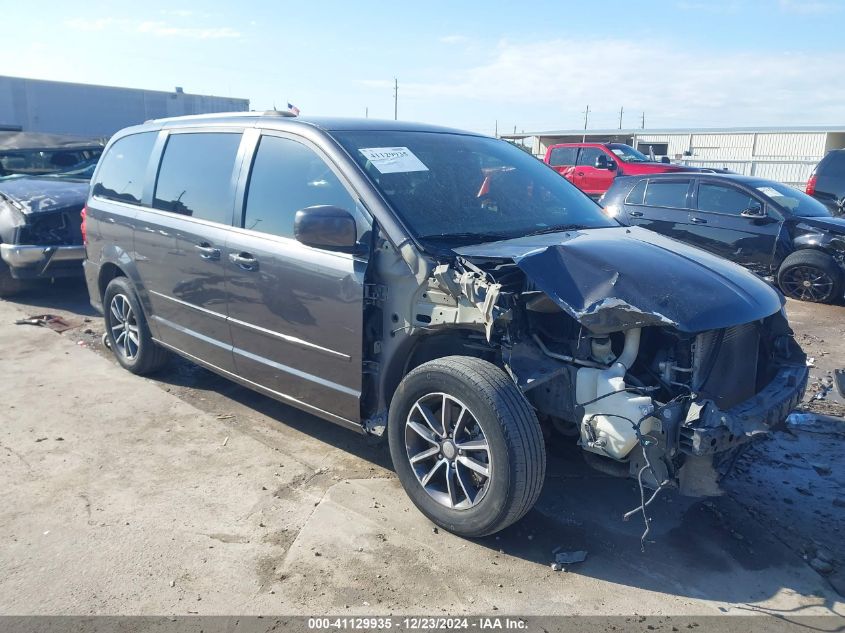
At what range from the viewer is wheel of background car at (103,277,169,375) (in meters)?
5.32

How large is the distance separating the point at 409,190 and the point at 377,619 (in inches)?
82.8

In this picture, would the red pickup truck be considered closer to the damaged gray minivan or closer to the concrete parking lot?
the concrete parking lot

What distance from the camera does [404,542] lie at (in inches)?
128

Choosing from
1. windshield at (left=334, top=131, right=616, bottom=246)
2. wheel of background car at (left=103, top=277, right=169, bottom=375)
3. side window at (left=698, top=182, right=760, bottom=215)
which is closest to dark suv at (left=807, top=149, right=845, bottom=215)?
side window at (left=698, top=182, right=760, bottom=215)

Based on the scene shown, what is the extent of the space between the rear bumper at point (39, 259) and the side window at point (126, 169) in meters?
2.44

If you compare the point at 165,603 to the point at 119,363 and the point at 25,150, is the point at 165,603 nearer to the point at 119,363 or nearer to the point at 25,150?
the point at 119,363

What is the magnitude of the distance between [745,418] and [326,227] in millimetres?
→ 2138

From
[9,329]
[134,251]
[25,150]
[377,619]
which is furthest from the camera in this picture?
[25,150]

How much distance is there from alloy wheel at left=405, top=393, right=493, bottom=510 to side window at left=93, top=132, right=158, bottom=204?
3107 mm

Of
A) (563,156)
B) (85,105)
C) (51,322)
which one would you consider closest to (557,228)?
(51,322)

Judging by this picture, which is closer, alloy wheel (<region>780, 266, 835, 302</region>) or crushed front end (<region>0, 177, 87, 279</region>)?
crushed front end (<region>0, 177, 87, 279</region>)

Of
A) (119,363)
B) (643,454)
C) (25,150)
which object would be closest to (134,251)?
(119,363)

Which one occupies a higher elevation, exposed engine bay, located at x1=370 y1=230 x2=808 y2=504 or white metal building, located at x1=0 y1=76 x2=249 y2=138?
white metal building, located at x1=0 y1=76 x2=249 y2=138

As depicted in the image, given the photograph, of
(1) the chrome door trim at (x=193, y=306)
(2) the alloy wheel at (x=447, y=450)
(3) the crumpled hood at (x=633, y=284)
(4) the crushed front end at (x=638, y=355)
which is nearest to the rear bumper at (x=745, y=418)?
(4) the crushed front end at (x=638, y=355)
